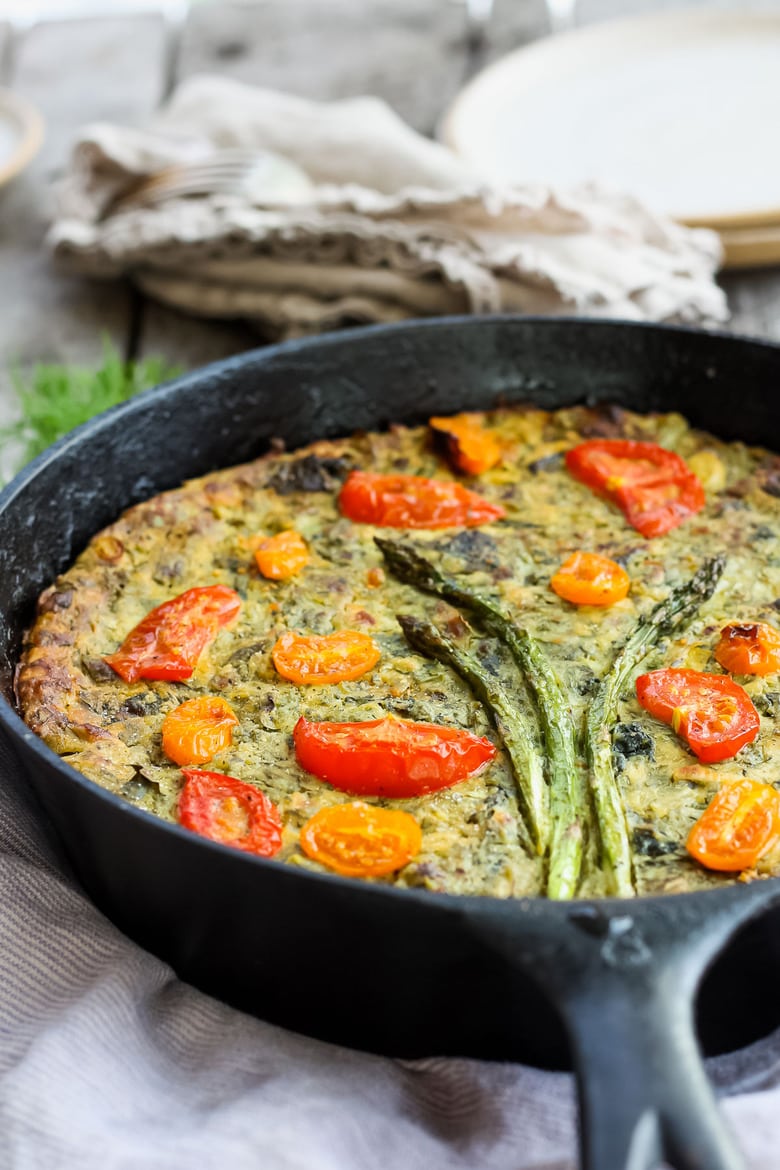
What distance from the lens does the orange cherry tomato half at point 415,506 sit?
13.5ft

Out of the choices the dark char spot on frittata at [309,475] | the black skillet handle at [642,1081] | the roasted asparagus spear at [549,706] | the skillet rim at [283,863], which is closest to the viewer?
the black skillet handle at [642,1081]

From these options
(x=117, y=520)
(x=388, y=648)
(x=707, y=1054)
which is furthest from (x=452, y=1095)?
(x=117, y=520)

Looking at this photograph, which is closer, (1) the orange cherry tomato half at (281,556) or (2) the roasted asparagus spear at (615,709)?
(2) the roasted asparagus spear at (615,709)

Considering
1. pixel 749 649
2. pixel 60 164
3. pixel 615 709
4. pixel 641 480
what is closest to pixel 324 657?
pixel 615 709

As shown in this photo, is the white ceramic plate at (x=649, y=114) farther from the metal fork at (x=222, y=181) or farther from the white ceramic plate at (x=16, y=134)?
the white ceramic plate at (x=16, y=134)

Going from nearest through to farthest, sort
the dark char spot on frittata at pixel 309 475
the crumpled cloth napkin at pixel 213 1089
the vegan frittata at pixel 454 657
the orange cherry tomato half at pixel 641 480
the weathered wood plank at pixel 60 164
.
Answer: the crumpled cloth napkin at pixel 213 1089, the vegan frittata at pixel 454 657, the orange cherry tomato half at pixel 641 480, the dark char spot on frittata at pixel 309 475, the weathered wood plank at pixel 60 164

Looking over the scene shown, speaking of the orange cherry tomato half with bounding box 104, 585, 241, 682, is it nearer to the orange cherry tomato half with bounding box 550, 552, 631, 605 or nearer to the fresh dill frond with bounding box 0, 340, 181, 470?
the orange cherry tomato half with bounding box 550, 552, 631, 605

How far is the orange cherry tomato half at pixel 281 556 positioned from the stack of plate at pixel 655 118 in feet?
9.17

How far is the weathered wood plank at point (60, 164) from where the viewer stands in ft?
20.2

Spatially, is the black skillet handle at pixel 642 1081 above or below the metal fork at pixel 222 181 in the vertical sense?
above

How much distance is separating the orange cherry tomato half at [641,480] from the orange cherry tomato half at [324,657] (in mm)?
1059

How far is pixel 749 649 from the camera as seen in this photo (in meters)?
3.45

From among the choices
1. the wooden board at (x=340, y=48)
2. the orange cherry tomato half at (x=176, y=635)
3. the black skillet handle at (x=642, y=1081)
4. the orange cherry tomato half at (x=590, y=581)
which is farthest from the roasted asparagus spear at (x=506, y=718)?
the wooden board at (x=340, y=48)

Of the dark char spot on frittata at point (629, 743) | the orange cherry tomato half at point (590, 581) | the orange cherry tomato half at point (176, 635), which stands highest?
the orange cherry tomato half at point (590, 581)
